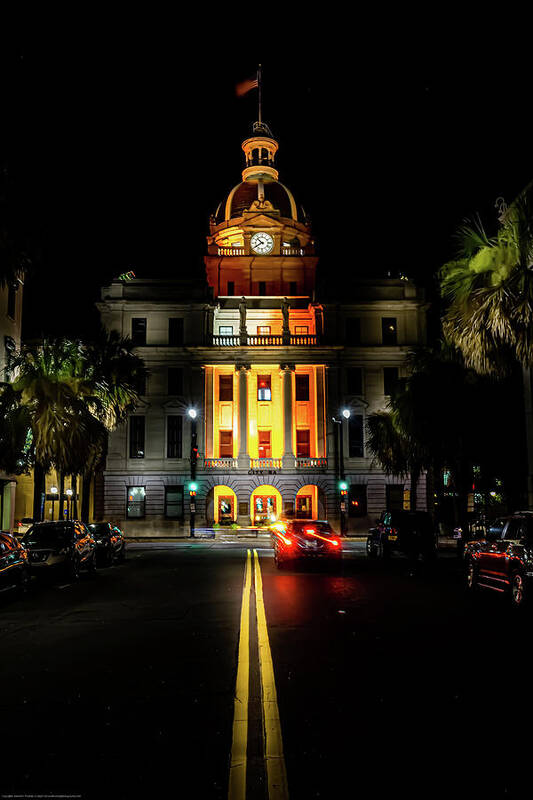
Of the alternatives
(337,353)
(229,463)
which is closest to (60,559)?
(229,463)

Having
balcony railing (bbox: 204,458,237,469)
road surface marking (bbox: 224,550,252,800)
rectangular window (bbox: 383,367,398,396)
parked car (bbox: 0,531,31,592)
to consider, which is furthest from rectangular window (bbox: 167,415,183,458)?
road surface marking (bbox: 224,550,252,800)

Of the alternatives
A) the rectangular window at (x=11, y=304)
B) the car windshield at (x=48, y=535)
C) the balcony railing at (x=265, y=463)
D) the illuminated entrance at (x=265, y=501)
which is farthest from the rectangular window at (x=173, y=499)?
the car windshield at (x=48, y=535)

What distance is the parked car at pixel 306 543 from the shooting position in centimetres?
2114

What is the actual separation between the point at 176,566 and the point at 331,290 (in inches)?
1473

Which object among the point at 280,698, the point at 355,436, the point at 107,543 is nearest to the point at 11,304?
the point at 107,543

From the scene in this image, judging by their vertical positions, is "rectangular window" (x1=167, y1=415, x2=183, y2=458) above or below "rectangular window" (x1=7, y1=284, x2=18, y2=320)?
below

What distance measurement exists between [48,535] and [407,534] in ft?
39.9

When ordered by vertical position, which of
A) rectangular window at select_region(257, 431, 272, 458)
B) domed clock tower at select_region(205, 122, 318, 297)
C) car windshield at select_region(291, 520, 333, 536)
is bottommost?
car windshield at select_region(291, 520, 333, 536)

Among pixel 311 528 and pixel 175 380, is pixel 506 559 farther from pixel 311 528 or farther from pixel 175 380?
pixel 175 380

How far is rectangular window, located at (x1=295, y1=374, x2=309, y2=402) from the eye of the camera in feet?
192

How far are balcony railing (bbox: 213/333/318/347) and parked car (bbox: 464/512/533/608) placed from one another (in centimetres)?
4176

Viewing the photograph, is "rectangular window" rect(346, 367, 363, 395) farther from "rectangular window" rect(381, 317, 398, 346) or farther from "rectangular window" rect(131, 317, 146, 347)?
"rectangular window" rect(131, 317, 146, 347)

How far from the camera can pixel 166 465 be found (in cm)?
5478

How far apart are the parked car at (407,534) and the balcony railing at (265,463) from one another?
1110 inches
